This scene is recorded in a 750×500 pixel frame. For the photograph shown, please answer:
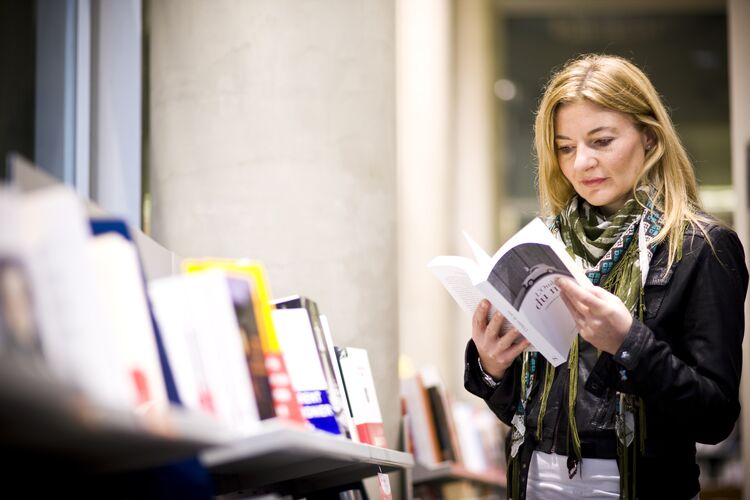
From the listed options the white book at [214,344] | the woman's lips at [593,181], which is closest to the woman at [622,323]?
the woman's lips at [593,181]

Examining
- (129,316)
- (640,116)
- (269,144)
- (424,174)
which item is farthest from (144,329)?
(424,174)

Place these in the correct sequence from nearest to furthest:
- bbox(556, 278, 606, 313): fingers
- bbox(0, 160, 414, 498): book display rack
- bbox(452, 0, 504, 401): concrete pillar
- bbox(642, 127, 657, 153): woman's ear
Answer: bbox(0, 160, 414, 498): book display rack
bbox(556, 278, 606, 313): fingers
bbox(642, 127, 657, 153): woman's ear
bbox(452, 0, 504, 401): concrete pillar

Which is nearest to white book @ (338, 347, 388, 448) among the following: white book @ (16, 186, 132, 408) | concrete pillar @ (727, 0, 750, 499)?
white book @ (16, 186, 132, 408)

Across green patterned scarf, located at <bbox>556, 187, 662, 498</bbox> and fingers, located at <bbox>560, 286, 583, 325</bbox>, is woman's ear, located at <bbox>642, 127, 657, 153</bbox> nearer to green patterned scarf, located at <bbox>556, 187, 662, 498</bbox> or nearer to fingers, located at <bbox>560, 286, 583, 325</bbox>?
green patterned scarf, located at <bbox>556, 187, 662, 498</bbox>

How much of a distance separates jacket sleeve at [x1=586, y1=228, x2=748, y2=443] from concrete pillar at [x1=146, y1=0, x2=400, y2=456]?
3.56 feet

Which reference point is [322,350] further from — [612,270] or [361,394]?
[612,270]

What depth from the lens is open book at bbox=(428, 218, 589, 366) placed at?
1.93 m

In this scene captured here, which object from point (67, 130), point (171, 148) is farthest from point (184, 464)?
point (67, 130)

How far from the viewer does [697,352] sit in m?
2.00

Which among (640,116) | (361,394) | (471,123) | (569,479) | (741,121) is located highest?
(471,123)

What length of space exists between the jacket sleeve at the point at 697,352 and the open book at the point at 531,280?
4.9 inches

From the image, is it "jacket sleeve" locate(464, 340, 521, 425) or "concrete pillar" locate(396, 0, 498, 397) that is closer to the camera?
"jacket sleeve" locate(464, 340, 521, 425)

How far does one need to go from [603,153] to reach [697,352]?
0.52 m

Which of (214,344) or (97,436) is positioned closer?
(97,436)
